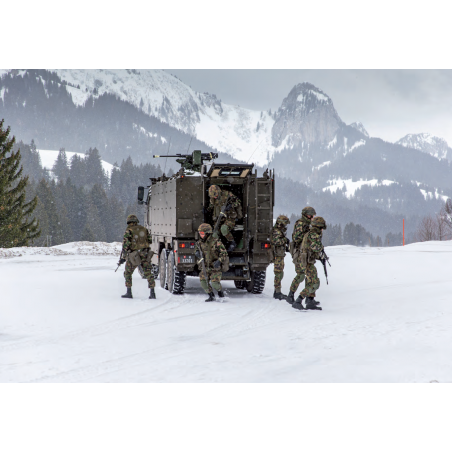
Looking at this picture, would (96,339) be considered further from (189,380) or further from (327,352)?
(327,352)

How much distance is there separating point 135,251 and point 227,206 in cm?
228

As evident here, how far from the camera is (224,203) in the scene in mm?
11500

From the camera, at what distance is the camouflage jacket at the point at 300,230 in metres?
9.76

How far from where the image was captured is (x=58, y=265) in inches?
782

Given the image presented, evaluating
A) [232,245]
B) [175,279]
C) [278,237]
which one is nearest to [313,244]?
[278,237]

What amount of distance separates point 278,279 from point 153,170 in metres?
127

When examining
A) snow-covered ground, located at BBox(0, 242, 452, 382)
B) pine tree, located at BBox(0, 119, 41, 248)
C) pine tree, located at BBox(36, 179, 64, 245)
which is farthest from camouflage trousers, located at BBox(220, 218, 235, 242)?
pine tree, located at BBox(36, 179, 64, 245)

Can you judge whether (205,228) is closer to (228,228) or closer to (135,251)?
(228,228)

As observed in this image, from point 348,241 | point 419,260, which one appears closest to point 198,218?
point 419,260

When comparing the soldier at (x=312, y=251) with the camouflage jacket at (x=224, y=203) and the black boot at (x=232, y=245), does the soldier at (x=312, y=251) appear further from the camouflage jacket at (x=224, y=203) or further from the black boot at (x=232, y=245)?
the black boot at (x=232, y=245)

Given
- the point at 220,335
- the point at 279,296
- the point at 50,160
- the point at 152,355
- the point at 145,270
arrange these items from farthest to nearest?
1. the point at 50,160
2. the point at 279,296
3. the point at 145,270
4. the point at 220,335
5. the point at 152,355

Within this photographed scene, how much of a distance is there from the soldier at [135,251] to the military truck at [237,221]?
2.29ft

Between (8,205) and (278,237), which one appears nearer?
(278,237)

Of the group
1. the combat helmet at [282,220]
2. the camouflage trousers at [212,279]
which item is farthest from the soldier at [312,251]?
the camouflage trousers at [212,279]
